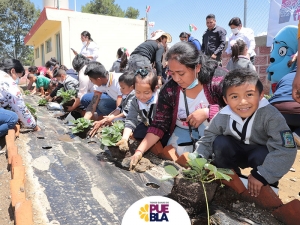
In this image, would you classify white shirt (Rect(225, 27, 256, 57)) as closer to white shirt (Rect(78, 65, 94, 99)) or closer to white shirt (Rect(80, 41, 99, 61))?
white shirt (Rect(78, 65, 94, 99))

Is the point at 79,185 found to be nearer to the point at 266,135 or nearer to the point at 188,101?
the point at 188,101

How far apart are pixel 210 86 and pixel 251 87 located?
77 centimetres

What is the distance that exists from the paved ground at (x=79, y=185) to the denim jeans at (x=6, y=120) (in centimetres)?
48

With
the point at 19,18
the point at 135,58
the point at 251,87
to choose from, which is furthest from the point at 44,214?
the point at 19,18

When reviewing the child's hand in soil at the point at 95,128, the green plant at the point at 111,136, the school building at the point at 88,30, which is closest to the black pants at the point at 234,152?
the green plant at the point at 111,136

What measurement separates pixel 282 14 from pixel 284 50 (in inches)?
124

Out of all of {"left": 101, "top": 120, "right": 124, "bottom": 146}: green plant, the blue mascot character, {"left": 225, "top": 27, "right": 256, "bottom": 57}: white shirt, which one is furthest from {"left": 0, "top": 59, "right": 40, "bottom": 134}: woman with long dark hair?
{"left": 225, "top": 27, "right": 256, "bottom": 57}: white shirt

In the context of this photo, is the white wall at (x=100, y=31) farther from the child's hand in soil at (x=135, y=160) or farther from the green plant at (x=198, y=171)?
the green plant at (x=198, y=171)

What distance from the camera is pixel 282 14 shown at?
5668mm

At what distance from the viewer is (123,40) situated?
43.8 ft

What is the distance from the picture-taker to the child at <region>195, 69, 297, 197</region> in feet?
5.23

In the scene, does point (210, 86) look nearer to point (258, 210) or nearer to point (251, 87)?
point (251, 87)

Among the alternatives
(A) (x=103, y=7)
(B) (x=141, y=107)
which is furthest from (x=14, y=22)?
(B) (x=141, y=107)

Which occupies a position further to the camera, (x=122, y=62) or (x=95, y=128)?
(x=122, y=62)
